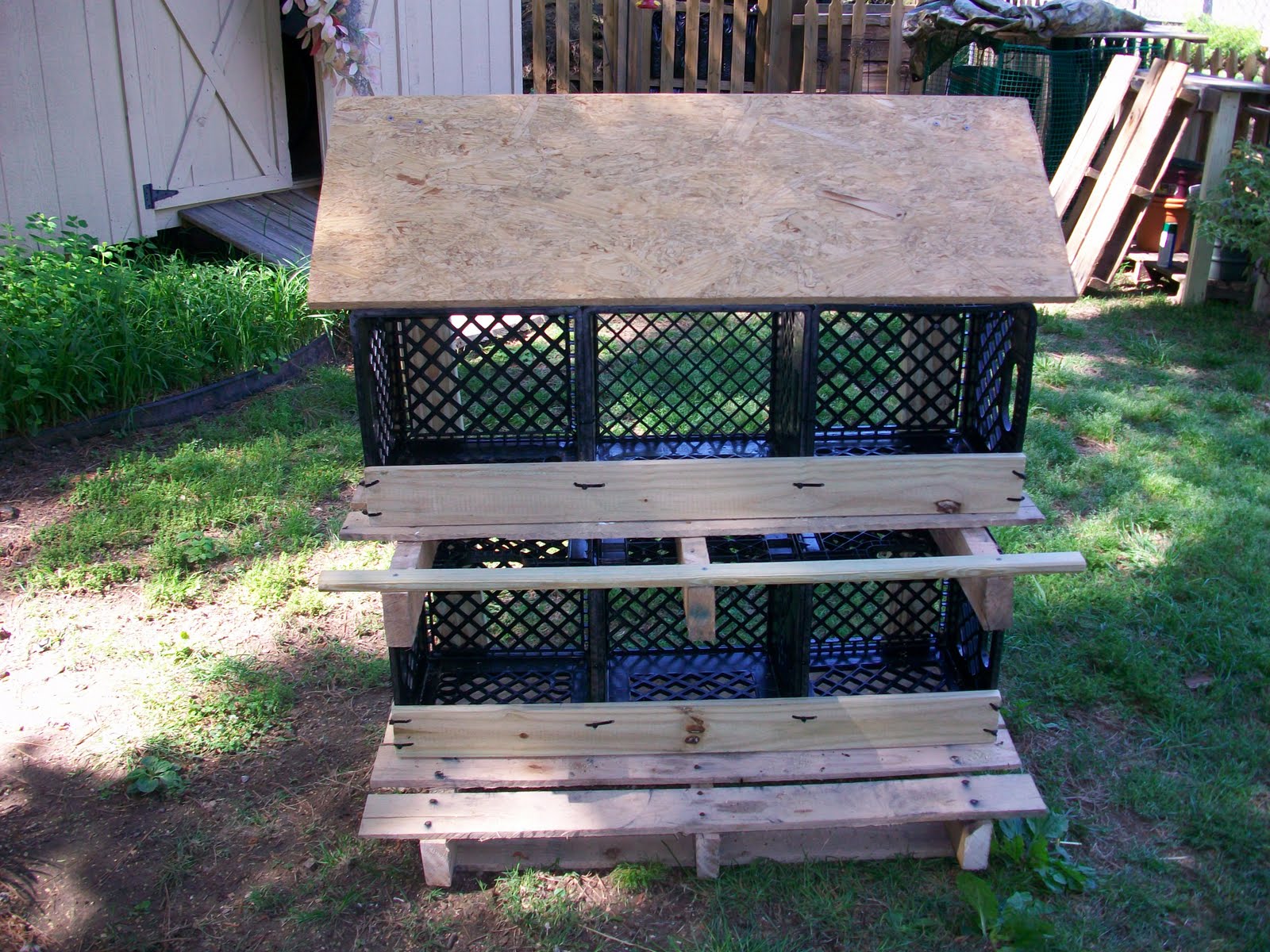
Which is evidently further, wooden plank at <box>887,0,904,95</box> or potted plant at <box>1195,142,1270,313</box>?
wooden plank at <box>887,0,904,95</box>

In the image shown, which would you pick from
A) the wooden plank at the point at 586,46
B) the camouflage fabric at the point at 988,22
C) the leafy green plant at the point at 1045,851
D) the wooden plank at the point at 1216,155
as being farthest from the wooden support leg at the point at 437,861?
the wooden plank at the point at 586,46

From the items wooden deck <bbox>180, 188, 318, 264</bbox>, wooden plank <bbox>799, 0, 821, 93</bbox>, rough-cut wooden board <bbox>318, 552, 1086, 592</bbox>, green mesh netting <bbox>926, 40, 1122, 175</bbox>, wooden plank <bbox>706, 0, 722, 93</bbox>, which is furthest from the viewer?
wooden plank <bbox>706, 0, 722, 93</bbox>

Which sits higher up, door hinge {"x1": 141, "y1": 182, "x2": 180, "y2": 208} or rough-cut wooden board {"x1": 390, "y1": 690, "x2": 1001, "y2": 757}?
door hinge {"x1": 141, "y1": 182, "x2": 180, "y2": 208}

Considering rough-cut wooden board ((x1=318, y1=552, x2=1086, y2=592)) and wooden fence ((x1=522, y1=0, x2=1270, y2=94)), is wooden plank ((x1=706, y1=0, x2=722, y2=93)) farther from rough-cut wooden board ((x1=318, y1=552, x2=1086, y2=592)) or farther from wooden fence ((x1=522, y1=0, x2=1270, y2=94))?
rough-cut wooden board ((x1=318, y1=552, x2=1086, y2=592))

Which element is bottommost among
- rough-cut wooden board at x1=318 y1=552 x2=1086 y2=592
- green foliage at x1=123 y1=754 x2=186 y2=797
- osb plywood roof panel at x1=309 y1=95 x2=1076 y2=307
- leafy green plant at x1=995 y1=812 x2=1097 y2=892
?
green foliage at x1=123 y1=754 x2=186 y2=797

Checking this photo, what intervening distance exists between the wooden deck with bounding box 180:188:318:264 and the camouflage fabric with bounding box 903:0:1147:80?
583 centimetres

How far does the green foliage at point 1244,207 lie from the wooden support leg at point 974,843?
5.19m

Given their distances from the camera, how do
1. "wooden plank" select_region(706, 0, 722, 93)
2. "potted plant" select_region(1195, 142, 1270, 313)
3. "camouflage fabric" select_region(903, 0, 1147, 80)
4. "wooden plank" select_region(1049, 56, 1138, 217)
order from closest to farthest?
"potted plant" select_region(1195, 142, 1270, 313) < "wooden plank" select_region(1049, 56, 1138, 217) < "camouflage fabric" select_region(903, 0, 1147, 80) < "wooden plank" select_region(706, 0, 722, 93)

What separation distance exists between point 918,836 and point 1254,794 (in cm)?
100

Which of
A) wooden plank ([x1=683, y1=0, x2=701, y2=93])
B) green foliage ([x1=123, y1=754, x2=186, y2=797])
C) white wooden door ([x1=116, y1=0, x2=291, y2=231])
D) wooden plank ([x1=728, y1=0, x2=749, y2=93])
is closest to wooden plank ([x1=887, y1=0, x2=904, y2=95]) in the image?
wooden plank ([x1=728, y1=0, x2=749, y2=93])

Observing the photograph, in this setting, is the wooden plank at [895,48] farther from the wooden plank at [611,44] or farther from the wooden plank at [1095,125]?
the wooden plank at [1095,125]

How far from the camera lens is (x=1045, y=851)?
271cm

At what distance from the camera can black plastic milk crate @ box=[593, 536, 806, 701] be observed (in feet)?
9.95

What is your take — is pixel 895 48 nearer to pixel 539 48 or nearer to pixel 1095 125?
pixel 1095 125
